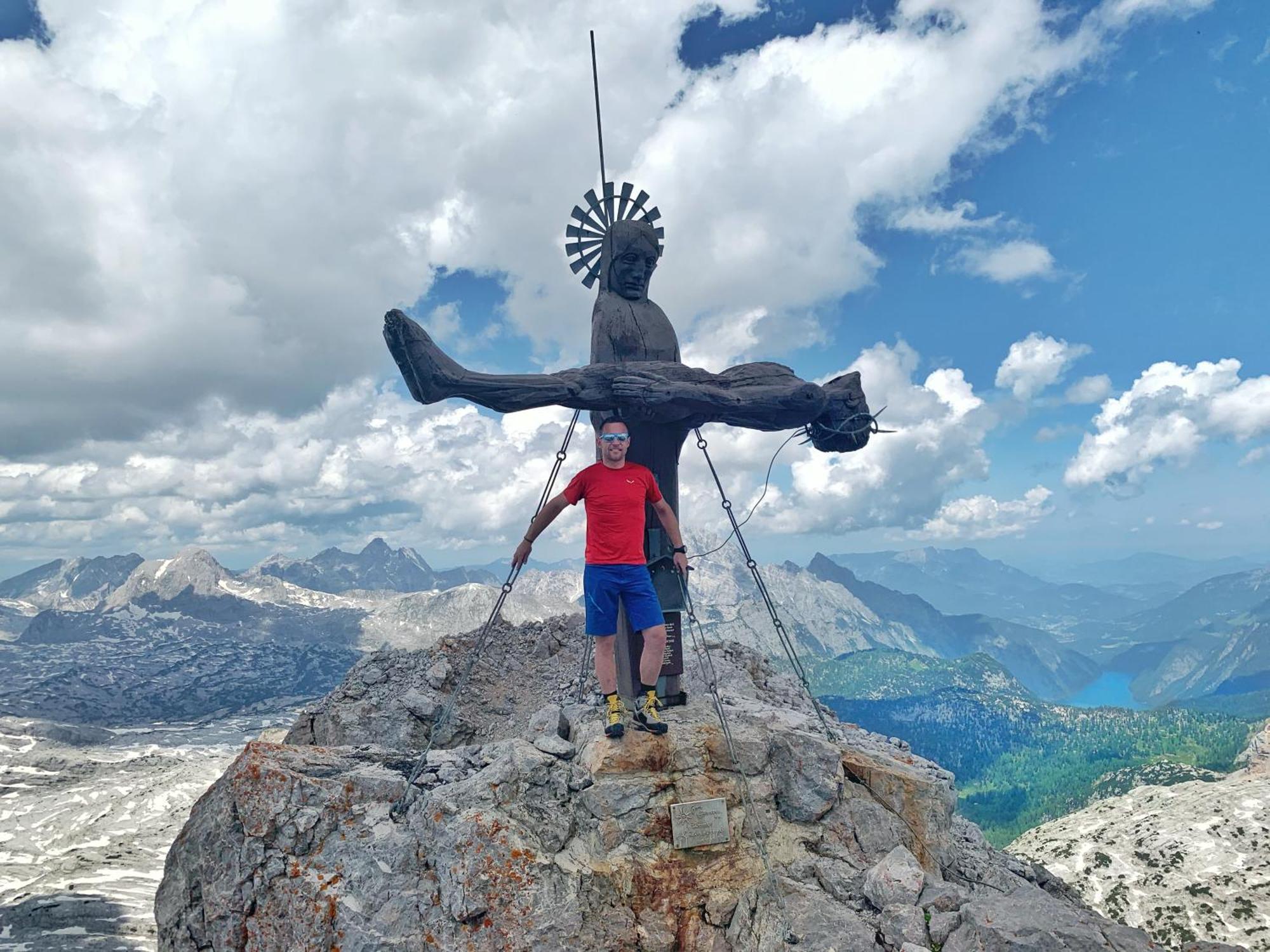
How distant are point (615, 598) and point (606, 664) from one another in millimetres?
1014

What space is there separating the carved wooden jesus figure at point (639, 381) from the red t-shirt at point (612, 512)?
4.76 ft

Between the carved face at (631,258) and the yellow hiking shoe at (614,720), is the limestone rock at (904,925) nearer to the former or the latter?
the yellow hiking shoe at (614,720)

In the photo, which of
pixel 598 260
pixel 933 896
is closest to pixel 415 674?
pixel 598 260

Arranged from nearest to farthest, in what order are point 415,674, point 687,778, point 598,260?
point 687,778 < point 598,260 < point 415,674

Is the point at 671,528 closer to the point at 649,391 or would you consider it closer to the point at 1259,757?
the point at 649,391

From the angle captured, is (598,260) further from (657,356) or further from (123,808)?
(123,808)

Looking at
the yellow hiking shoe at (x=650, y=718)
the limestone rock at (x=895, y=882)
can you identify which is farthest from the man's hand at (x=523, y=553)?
the limestone rock at (x=895, y=882)

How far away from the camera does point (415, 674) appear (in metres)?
18.7

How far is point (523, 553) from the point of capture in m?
10.8

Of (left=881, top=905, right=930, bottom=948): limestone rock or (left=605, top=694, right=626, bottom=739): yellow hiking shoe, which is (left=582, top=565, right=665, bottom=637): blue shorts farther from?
(left=881, top=905, right=930, bottom=948): limestone rock

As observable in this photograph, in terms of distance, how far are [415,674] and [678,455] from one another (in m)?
11.3

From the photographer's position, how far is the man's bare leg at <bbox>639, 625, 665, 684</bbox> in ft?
32.8

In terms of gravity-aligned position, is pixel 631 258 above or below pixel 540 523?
above

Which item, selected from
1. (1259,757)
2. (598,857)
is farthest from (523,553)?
(1259,757)
